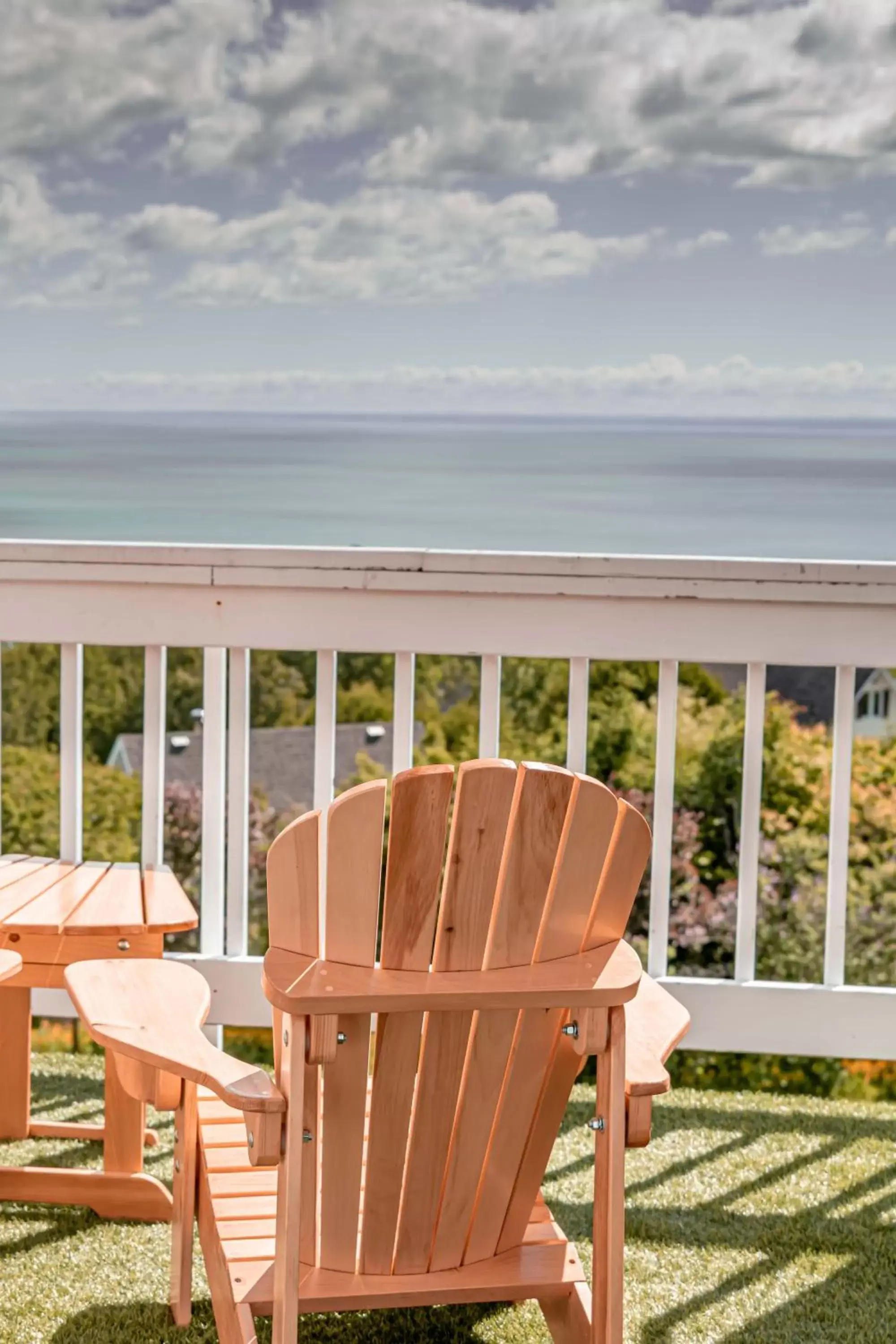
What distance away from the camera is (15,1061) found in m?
2.45

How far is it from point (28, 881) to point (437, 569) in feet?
3.33

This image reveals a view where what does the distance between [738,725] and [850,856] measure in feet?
2.93

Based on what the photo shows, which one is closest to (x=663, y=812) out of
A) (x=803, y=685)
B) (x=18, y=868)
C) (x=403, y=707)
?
(x=403, y=707)

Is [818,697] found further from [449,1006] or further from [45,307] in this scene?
[449,1006]

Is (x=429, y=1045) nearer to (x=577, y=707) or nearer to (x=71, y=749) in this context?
(x=577, y=707)

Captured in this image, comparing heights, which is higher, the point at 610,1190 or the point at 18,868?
the point at 18,868

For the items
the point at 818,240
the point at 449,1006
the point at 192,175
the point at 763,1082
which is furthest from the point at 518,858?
the point at 192,175

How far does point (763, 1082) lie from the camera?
5.80 metres

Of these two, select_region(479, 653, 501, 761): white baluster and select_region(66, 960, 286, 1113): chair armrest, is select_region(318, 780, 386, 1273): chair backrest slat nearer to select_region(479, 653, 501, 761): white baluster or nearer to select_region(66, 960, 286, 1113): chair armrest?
select_region(66, 960, 286, 1113): chair armrest

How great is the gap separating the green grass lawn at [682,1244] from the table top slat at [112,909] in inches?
21.1

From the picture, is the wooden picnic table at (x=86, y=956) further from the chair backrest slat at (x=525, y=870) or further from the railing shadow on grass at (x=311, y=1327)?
the chair backrest slat at (x=525, y=870)

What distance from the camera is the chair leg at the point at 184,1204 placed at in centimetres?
174

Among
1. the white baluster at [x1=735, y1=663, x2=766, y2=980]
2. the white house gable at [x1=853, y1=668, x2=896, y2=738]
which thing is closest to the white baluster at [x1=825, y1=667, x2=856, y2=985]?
the white baluster at [x1=735, y1=663, x2=766, y2=980]

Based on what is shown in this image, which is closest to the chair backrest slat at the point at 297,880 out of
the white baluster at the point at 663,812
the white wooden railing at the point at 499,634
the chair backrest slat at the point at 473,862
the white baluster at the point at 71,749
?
the chair backrest slat at the point at 473,862
